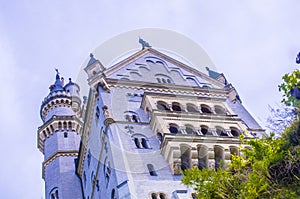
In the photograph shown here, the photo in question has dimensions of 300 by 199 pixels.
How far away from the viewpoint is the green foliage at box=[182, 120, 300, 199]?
12.7 metres

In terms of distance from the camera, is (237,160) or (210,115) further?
(210,115)

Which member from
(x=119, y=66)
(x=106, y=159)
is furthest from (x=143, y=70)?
(x=106, y=159)

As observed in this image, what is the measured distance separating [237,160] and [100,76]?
17.9 m

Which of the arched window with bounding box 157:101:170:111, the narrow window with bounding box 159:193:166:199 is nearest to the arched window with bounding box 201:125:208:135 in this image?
the arched window with bounding box 157:101:170:111

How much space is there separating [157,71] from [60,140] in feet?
35.9

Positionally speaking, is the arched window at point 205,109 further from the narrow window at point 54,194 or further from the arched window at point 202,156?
the narrow window at point 54,194

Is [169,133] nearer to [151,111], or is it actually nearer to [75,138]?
[151,111]

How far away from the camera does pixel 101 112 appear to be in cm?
2855

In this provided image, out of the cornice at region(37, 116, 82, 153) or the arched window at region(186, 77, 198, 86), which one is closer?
the arched window at region(186, 77, 198, 86)

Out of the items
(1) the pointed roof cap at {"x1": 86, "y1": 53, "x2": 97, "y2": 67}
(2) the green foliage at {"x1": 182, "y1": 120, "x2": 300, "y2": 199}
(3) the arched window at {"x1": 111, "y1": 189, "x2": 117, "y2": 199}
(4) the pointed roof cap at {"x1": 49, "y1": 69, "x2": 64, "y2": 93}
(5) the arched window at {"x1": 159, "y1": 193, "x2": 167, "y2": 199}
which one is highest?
(4) the pointed roof cap at {"x1": 49, "y1": 69, "x2": 64, "y2": 93}

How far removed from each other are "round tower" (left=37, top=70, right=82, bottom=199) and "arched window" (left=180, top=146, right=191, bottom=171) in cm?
1303

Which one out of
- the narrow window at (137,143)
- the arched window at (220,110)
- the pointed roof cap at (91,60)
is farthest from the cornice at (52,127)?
the arched window at (220,110)

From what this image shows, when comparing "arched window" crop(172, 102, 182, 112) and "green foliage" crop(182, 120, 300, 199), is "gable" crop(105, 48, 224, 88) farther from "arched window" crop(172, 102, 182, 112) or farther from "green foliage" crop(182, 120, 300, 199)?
"green foliage" crop(182, 120, 300, 199)

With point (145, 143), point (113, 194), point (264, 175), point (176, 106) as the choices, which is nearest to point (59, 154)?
point (176, 106)
